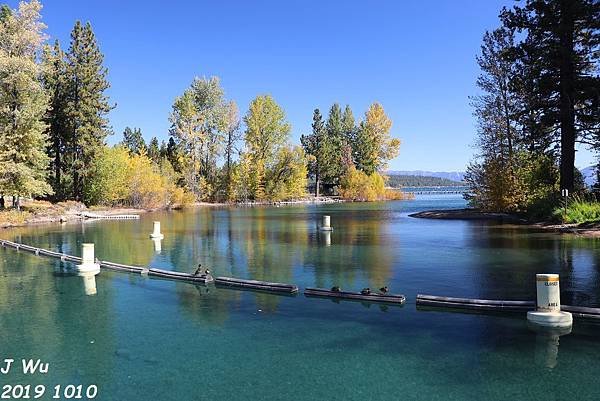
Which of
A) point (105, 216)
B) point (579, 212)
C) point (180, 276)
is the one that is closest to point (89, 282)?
point (180, 276)

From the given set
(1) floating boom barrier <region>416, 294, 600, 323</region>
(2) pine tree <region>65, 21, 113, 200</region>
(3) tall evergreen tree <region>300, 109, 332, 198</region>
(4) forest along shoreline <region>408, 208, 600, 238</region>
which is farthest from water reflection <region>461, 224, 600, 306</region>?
(3) tall evergreen tree <region>300, 109, 332, 198</region>

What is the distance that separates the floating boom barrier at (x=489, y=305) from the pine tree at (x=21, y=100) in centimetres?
3006

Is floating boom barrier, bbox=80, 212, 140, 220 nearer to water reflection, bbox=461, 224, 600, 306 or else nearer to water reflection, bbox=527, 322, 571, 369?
water reflection, bbox=461, 224, 600, 306

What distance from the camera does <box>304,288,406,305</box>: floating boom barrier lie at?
31.5ft

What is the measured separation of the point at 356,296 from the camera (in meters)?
9.98

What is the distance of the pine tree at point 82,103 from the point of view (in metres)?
43.7

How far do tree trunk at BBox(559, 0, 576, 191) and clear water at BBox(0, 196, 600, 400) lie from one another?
1009 cm

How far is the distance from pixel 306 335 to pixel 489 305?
3670mm

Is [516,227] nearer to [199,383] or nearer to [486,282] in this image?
[486,282]

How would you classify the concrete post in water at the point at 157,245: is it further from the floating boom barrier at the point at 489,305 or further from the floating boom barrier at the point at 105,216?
the floating boom barrier at the point at 105,216

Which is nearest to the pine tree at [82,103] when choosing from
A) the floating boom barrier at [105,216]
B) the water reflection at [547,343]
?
the floating boom barrier at [105,216]

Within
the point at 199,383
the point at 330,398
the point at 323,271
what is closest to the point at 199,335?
the point at 199,383

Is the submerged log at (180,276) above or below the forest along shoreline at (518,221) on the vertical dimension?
below

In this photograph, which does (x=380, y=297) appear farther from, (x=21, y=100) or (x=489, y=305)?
(x=21, y=100)
